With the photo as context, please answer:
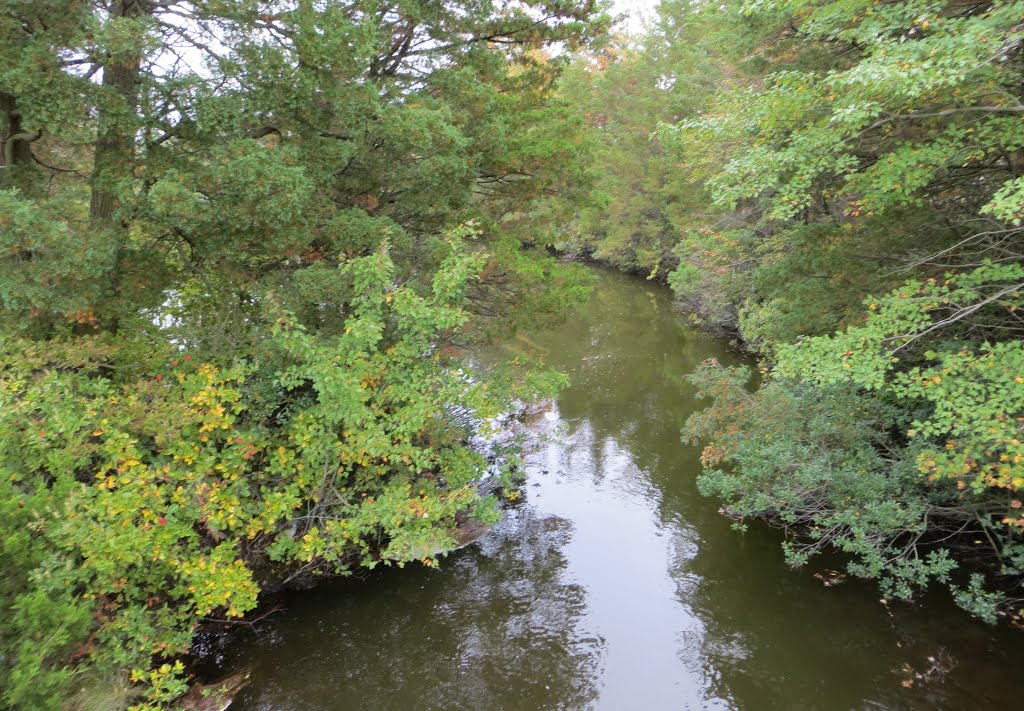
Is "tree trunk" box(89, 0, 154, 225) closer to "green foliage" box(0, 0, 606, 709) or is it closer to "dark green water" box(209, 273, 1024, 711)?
"green foliage" box(0, 0, 606, 709)

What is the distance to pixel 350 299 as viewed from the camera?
748 cm

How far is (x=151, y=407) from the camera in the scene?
630cm

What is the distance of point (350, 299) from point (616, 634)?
551 centimetres

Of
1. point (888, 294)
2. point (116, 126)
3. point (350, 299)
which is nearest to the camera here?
point (116, 126)

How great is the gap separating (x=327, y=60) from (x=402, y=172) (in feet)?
5.71

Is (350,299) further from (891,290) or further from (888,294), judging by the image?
(891,290)

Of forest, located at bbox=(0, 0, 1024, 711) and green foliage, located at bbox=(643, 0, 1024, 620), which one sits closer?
forest, located at bbox=(0, 0, 1024, 711)

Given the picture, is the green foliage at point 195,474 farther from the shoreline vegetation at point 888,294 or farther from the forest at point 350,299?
the shoreline vegetation at point 888,294

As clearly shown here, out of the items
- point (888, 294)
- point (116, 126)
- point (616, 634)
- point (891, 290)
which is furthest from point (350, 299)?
point (891, 290)

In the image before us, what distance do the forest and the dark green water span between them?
0.66 meters

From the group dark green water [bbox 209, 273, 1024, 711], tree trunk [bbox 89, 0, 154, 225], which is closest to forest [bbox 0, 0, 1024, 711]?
tree trunk [bbox 89, 0, 154, 225]

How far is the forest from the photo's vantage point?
5492 mm

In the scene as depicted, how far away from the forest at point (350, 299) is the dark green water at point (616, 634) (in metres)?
0.66

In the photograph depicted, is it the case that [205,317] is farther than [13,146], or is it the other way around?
[205,317]
